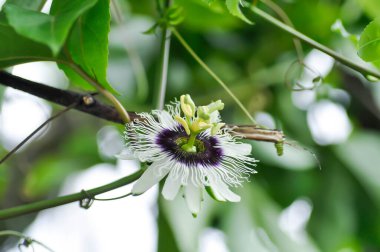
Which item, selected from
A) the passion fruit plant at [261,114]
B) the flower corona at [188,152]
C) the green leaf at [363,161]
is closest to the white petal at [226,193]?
the flower corona at [188,152]

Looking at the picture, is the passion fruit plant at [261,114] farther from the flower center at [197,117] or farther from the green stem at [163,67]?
the flower center at [197,117]

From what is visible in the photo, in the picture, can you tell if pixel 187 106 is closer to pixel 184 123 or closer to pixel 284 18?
pixel 184 123

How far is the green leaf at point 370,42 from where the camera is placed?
541mm

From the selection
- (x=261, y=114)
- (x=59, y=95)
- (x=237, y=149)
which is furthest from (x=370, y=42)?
(x=261, y=114)

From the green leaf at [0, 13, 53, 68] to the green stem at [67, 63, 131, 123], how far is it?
0.07ft

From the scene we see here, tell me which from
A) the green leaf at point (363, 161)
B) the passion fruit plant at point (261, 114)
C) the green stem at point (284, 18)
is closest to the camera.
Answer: the green stem at point (284, 18)

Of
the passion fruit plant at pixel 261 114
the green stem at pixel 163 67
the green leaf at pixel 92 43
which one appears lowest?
the passion fruit plant at pixel 261 114

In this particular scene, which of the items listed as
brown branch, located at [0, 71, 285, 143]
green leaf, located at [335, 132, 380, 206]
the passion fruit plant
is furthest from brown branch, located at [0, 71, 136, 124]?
green leaf, located at [335, 132, 380, 206]

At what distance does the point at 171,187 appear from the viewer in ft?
1.60

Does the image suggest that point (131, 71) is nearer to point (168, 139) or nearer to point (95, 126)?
point (95, 126)

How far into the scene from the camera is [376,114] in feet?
4.15

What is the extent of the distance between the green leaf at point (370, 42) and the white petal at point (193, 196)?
0.60 ft

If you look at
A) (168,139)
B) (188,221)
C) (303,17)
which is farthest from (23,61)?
(303,17)

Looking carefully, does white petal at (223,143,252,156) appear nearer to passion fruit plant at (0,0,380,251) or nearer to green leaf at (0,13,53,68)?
green leaf at (0,13,53,68)
